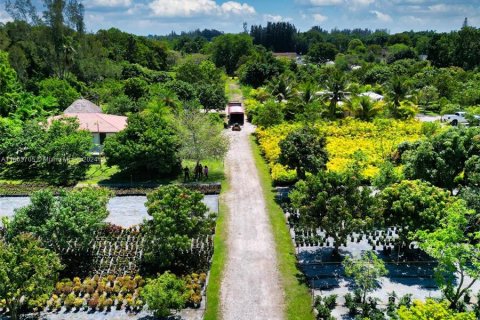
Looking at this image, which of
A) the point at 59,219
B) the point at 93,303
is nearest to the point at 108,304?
the point at 93,303

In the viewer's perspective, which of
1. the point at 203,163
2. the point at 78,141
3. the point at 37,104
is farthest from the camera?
the point at 37,104

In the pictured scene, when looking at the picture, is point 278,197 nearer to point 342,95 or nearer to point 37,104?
point 342,95

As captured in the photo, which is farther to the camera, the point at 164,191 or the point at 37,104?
the point at 37,104

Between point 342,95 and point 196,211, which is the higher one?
point 342,95

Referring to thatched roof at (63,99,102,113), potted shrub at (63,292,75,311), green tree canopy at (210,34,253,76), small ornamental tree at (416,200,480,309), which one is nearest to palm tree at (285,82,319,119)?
thatched roof at (63,99,102,113)

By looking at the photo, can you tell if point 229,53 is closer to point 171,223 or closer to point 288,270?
point 288,270

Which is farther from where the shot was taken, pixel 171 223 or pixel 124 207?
pixel 124 207

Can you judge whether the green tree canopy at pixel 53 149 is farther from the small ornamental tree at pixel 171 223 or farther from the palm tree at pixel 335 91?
the palm tree at pixel 335 91

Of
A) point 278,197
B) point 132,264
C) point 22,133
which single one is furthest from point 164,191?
point 22,133
